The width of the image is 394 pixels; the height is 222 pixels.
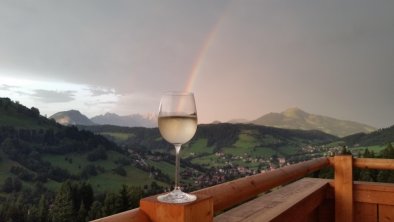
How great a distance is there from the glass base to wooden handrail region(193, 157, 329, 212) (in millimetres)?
203

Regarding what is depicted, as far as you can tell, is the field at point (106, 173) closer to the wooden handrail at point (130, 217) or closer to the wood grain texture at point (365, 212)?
the wood grain texture at point (365, 212)

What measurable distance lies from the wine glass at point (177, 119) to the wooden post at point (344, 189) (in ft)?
9.30

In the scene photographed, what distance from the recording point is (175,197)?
926mm

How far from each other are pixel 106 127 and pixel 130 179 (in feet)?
277

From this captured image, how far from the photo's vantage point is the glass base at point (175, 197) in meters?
0.91

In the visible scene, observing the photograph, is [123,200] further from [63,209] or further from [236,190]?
[236,190]

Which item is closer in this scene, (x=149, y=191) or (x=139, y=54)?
(x=139, y=54)

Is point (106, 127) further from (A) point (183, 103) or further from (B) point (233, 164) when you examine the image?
(A) point (183, 103)

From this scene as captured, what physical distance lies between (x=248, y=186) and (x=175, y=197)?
0.94 meters

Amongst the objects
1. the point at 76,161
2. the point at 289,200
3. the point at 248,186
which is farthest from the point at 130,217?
the point at 76,161

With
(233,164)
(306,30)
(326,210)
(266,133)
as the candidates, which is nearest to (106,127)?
(266,133)

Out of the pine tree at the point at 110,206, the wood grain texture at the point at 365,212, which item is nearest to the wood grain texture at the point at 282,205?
the wood grain texture at the point at 365,212

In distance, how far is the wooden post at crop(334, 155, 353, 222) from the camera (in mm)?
3416

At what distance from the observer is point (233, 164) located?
321 ft
